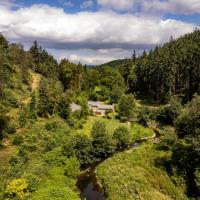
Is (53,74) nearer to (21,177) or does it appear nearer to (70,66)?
(70,66)

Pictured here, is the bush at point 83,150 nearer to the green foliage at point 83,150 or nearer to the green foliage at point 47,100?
the green foliage at point 83,150

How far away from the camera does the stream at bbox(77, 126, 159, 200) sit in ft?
123

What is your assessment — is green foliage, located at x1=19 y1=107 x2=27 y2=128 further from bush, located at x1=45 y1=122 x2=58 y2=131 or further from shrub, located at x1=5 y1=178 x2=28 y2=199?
Answer: shrub, located at x1=5 y1=178 x2=28 y2=199

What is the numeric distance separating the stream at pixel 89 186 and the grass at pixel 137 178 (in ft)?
2.73

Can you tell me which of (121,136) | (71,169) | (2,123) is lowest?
(71,169)

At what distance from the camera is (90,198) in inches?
1454

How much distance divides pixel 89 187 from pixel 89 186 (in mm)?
258

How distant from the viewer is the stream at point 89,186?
3747 cm

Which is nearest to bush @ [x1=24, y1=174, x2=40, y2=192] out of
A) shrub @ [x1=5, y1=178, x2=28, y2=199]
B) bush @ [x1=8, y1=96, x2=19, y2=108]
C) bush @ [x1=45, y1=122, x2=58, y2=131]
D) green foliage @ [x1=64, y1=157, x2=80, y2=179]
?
shrub @ [x1=5, y1=178, x2=28, y2=199]

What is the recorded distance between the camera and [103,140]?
47.4 metres

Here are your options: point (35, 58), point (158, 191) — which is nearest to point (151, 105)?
point (35, 58)

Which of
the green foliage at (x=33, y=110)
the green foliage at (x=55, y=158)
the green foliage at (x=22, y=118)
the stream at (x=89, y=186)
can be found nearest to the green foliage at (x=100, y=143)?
the stream at (x=89, y=186)

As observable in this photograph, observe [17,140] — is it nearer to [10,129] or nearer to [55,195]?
[10,129]

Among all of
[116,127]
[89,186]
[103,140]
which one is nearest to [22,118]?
[103,140]
